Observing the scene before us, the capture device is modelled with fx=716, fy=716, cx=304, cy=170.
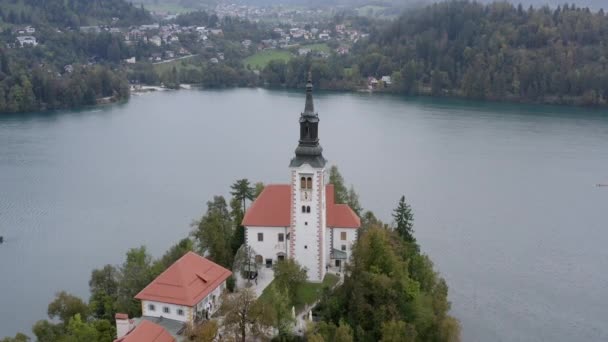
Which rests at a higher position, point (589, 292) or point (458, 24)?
point (458, 24)

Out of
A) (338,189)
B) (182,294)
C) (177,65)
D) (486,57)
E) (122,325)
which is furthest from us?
(177,65)

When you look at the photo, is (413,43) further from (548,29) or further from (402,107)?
(402,107)

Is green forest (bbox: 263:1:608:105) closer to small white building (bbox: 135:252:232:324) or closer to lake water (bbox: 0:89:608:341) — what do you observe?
lake water (bbox: 0:89:608:341)

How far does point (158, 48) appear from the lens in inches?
5359

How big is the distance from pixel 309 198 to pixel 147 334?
8981mm

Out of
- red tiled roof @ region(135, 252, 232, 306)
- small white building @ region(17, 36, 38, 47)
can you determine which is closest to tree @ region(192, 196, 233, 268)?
red tiled roof @ region(135, 252, 232, 306)

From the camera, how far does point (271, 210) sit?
3166 cm

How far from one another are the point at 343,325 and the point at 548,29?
8903cm

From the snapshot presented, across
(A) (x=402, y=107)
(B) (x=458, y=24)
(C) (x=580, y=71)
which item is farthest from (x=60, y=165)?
(B) (x=458, y=24)

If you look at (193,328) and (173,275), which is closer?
(193,328)

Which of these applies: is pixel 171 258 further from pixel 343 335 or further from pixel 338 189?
→ pixel 338 189

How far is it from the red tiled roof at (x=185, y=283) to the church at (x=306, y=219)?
12.8 ft

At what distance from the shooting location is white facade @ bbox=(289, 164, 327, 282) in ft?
95.0

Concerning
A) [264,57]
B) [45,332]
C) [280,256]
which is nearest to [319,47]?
[264,57]
